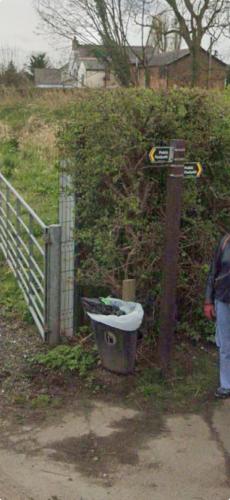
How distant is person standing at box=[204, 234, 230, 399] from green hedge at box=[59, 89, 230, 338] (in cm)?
58

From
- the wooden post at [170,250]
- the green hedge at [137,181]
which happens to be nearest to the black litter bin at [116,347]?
the wooden post at [170,250]

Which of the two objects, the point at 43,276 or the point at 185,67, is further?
the point at 185,67

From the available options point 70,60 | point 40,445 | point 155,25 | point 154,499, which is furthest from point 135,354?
point 70,60

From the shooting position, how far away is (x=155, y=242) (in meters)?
4.56

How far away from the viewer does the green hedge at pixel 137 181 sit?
4449mm

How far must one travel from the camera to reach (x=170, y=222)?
4.25m

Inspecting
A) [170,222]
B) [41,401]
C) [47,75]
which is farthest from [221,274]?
[47,75]

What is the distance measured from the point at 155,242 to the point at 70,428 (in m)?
1.59

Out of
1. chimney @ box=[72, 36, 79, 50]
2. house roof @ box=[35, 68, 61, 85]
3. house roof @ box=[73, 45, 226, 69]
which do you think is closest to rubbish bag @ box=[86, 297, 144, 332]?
house roof @ box=[73, 45, 226, 69]

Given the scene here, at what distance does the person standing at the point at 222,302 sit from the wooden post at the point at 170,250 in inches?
11.5

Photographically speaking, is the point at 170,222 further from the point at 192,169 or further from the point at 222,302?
the point at 222,302

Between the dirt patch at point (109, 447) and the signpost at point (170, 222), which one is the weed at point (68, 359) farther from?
the dirt patch at point (109, 447)

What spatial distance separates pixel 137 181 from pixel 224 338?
4.52ft

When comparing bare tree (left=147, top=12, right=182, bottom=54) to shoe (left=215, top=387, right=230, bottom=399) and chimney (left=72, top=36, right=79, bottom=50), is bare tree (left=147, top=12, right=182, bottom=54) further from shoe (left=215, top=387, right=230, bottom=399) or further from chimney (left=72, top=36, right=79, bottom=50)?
shoe (left=215, top=387, right=230, bottom=399)
